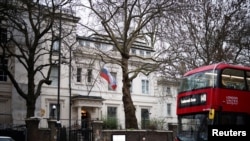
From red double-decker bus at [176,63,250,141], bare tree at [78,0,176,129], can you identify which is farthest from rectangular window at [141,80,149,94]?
red double-decker bus at [176,63,250,141]

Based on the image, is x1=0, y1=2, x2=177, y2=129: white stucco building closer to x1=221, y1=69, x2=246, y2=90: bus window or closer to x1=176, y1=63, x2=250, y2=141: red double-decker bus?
x1=176, y1=63, x2=250, y2=141: red double-decker bus

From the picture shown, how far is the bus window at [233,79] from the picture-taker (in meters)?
21.0

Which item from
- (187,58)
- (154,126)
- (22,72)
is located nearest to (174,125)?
(154,126)

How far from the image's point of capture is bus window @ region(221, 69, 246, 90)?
21016 mm

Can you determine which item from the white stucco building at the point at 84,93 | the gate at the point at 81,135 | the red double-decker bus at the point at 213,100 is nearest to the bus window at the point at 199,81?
the red double-decker bus at the point at 213,100

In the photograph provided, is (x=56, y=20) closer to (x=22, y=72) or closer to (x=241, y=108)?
(x=22, y=72)

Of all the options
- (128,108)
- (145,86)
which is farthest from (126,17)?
(145,86)

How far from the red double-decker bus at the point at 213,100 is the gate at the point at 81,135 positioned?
8537 millimetres

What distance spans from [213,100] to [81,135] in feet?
41.0

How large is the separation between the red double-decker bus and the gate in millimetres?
8537

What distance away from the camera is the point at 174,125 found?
115 ft

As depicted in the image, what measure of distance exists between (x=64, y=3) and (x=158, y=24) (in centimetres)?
740

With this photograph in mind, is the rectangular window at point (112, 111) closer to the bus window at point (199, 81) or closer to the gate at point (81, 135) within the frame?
the gate at point (81, 135)

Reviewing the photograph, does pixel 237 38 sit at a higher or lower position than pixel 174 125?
higher
